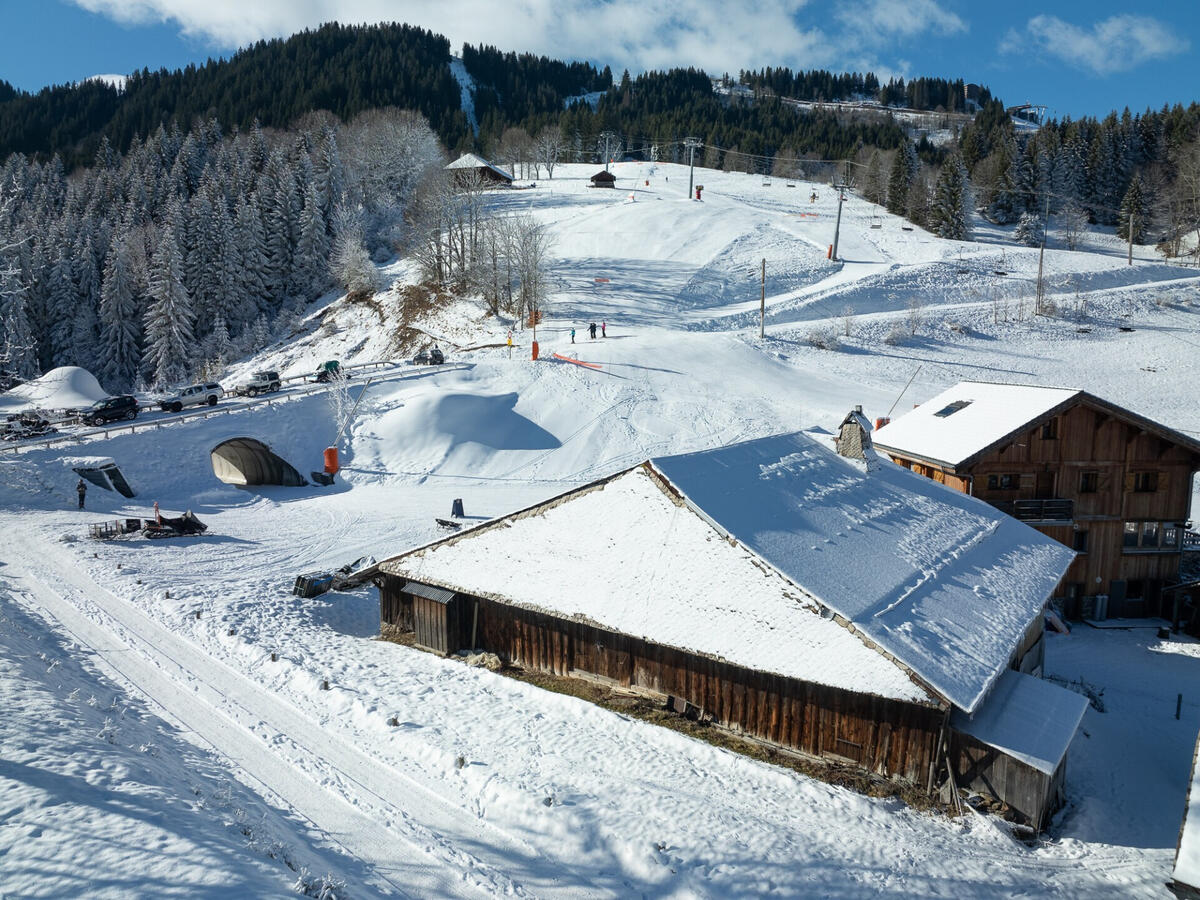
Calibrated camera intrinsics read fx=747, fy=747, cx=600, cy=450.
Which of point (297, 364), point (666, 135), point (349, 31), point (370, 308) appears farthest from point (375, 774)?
point (349, 31)

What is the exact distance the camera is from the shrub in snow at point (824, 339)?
5409cm

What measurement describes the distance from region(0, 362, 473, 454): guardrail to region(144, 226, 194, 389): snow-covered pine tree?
27.0m

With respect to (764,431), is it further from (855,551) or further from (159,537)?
(159,537)

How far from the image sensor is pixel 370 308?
71438 mm

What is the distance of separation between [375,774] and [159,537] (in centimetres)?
1808

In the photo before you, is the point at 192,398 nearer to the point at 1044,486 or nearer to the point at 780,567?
the point at 780,567

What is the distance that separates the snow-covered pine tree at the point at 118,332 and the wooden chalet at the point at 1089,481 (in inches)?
2931

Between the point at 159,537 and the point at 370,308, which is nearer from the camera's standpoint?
the point at 159,537

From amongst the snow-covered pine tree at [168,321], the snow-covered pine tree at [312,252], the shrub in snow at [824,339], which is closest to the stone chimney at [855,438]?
the shrub in snow at [824,339]

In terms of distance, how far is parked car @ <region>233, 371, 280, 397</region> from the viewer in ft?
147

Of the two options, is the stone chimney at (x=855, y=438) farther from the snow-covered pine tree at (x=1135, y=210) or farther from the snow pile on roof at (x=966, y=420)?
the snow-covered pine tree at (x=1135, y=210)

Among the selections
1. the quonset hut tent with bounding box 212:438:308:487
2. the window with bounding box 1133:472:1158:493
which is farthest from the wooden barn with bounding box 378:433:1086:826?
the quonset hut tent with bounding box 212:438:308:487

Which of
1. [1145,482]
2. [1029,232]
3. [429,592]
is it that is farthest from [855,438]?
[1029,232]

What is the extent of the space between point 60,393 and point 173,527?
35886 mm
